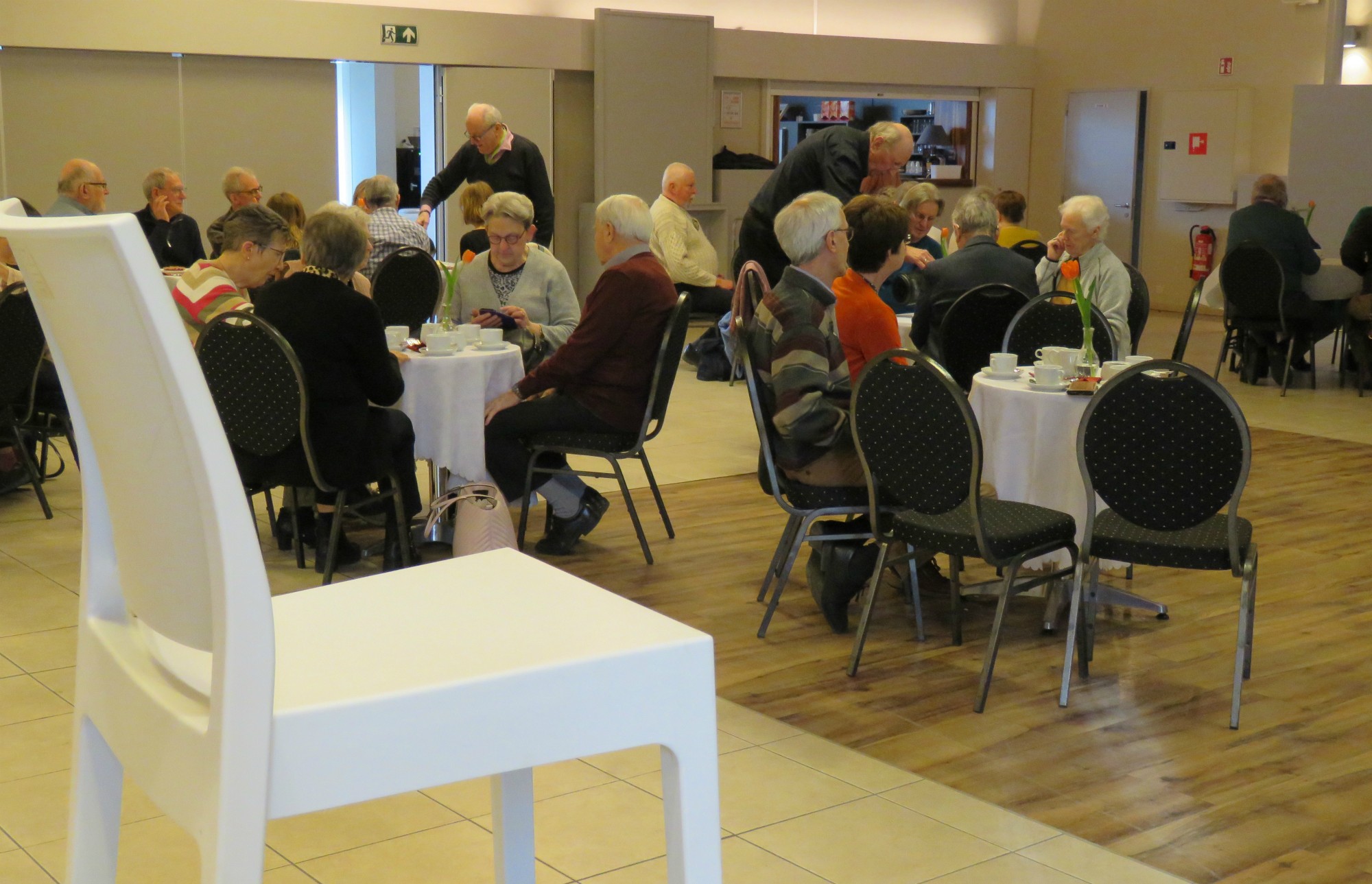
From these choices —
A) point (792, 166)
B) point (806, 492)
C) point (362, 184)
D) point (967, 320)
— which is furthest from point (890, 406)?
point (362, 184)

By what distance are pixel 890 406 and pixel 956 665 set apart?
83 centimetres

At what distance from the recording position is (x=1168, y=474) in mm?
3350

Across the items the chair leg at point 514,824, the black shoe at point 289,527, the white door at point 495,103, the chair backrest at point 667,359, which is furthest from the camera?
the white door at point 495,103

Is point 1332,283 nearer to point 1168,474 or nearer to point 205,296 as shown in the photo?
point 1168,474

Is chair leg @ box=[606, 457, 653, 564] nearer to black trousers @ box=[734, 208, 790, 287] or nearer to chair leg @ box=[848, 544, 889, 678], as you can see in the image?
chair leg @ box=[848, 544, 889, 678]

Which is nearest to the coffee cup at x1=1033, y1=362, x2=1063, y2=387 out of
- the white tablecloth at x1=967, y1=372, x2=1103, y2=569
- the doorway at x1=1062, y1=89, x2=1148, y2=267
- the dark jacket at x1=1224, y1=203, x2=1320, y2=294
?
the white tablecloth at x1=967, y1=372, x2=1103, y2=569

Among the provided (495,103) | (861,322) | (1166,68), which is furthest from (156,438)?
(1166,68)

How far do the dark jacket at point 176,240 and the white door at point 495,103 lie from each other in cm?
334

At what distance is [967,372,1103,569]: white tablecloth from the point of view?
402 centimetres

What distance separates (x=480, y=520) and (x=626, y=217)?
165 cm

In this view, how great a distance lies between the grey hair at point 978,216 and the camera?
6.23m

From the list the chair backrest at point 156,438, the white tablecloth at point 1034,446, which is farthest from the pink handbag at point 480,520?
the chair backrest at point 156,438

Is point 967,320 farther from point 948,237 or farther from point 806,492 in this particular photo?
point 948,237

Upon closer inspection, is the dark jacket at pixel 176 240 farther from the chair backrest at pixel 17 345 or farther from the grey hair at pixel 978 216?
the grey hair at pixel 978 216
